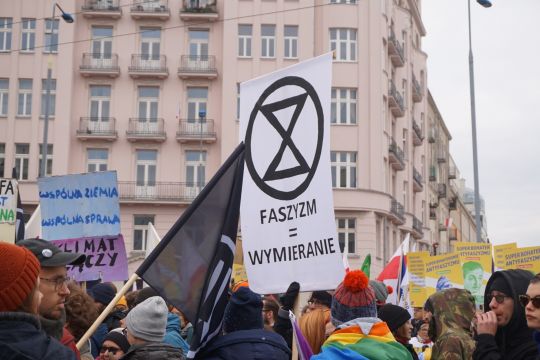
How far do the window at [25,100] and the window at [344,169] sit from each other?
1489cm

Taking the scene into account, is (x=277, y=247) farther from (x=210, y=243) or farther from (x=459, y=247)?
(x=459, y=247)

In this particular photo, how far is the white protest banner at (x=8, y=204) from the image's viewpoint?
Answer: 904cm

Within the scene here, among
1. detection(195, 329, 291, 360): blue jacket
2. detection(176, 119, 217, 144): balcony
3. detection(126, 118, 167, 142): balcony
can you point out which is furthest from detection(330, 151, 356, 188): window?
detection(195, 329, 291, 360): blue jacket

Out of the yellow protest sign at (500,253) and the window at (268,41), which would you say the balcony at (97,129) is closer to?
the window at (268,41)

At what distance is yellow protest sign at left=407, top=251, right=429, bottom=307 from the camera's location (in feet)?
48.4

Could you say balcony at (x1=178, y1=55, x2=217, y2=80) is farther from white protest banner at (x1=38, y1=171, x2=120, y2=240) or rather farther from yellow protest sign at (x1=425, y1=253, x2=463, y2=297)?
white protest banner at (x1=38, y1=171, x2=120, y2=240)

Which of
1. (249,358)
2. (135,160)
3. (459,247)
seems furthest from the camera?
(135,160)

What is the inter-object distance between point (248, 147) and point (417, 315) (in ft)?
22.9

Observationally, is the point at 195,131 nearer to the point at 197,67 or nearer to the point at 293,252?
the point at 197,67

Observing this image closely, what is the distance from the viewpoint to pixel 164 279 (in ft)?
13.2

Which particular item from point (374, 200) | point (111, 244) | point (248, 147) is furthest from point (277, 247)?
point (374, 200)

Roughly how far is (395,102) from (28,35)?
19186 mm

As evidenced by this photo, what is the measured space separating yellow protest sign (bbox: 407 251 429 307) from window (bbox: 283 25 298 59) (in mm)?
23583

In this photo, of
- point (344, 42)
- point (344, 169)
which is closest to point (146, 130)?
point (344, 169)
